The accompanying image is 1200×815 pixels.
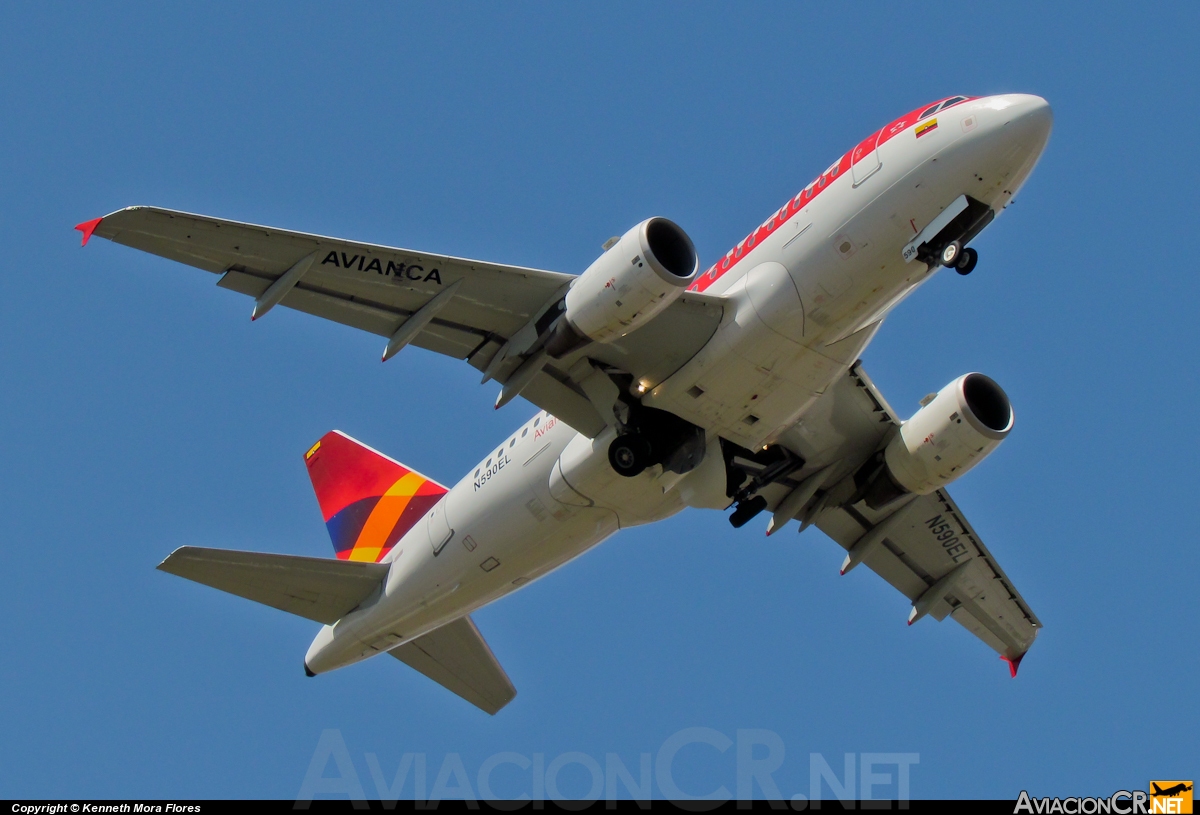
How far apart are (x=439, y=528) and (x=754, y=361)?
7.80m

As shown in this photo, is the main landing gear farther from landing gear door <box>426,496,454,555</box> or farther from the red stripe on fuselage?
landing gear door <box>426,496,454,555</box>

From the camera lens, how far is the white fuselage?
22.5 metres

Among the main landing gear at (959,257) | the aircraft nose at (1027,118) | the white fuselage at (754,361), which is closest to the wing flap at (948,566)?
the white fuselage at (754,361)

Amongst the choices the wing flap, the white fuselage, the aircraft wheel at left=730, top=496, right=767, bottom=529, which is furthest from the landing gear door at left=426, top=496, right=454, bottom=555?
the wing flap

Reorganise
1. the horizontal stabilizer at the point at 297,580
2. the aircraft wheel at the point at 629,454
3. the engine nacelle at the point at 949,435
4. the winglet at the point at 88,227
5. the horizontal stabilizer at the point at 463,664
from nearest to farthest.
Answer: the winglet at the point at 88,227 → the aircraft wheel at the point at 629,454 → the engine nacelle at the point at 949,435 → the horizontal stabilizer at the point at 297,580 → the horizontal stabilizer at the point at 463,664

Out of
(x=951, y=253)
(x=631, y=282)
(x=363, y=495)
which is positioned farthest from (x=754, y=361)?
(x=363, y=495)

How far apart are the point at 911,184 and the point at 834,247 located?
1623 millimetres

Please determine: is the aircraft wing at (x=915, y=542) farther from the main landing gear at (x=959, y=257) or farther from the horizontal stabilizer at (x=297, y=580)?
the horizontal stabilizer at (x=297, y=580)

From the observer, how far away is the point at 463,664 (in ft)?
101

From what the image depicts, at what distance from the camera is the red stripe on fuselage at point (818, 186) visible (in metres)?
23.3

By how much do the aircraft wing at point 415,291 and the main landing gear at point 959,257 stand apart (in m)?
3.92

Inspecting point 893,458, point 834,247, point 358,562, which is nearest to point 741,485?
point 893,458

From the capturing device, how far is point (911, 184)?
22656mm

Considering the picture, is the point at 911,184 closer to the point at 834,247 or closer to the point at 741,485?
the point at 834,247
